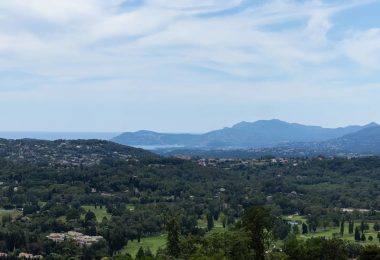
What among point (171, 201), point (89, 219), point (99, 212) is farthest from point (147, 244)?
point (171, 201)

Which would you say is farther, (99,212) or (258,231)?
(99,212)

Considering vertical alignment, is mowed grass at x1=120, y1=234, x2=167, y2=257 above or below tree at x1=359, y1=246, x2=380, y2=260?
below

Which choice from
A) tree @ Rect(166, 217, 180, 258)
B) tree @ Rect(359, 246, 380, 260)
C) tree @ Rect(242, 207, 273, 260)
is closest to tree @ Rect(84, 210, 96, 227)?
tree @ Rect(166, 217, 180, 258)

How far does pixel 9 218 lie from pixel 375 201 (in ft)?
255

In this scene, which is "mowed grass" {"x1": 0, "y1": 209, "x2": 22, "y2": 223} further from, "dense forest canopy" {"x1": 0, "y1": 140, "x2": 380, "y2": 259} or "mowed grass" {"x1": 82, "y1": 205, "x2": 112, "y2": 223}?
"mowed grass" {"x1": 82, "y1": 205, "x2": 112, "y2": 223}

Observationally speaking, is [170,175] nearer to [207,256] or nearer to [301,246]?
[301,246]

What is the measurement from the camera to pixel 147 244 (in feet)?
271

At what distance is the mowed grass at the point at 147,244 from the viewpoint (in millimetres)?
78688

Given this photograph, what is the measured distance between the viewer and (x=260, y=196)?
12631 cm

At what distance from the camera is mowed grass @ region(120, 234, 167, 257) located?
78.7 m

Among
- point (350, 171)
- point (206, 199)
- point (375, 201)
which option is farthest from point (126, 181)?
point (350, 171)

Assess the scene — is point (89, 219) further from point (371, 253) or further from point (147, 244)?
point (371, 253)

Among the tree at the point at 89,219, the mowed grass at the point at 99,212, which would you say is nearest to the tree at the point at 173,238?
the tree at the point at 89,219

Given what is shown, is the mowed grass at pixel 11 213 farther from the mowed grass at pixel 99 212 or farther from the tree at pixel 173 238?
the tree at pixel 173 238
